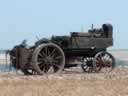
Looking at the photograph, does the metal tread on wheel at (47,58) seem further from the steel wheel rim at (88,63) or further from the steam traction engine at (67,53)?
the steel wheel rim at (88,63)

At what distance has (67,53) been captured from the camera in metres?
27.0

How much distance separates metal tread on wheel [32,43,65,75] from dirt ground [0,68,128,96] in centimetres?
295

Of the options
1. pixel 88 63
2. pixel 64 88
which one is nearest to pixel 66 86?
pixel 64 88

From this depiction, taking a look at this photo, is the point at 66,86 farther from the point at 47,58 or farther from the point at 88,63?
the point at 88,63

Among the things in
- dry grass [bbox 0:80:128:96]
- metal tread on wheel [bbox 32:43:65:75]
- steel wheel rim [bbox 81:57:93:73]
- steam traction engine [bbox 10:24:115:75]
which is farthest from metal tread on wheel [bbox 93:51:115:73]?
dry grass [bbox 0:80:128:96]

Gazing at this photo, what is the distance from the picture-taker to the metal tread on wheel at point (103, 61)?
27672 millimetres

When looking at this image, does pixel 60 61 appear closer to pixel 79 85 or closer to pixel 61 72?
pixel 61 72

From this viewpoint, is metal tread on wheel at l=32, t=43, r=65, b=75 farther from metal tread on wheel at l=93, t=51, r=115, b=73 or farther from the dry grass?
the dry grass

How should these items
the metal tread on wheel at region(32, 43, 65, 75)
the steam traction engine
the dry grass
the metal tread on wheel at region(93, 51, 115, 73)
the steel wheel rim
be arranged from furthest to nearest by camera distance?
the steel wheel rim, the metal tread on wheel at region(93, 51, 115, 73), the steam traction engine, the metal tread on wheel at region(32, 43, 65, 75), the dry grass

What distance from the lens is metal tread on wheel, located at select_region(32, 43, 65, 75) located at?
83.0 feet

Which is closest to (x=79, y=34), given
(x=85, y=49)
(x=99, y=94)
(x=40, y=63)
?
(x=85, y=49)

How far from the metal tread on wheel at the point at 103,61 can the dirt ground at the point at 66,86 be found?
15.3 ft

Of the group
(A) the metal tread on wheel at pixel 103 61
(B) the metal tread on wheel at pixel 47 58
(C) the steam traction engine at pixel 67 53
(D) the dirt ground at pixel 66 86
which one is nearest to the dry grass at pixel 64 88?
(D) the dirt ground at pixel 66 86

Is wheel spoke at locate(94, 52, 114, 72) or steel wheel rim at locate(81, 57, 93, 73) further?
steel wheel rim at locate(81, 57, 93, 73)
